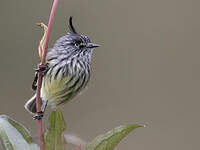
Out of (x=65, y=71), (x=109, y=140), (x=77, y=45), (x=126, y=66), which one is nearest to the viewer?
(x=109, y=140)

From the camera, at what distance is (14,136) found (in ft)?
4.86

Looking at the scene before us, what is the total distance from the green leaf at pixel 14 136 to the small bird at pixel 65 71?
606mm

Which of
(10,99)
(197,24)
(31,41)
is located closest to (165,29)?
(197,24)

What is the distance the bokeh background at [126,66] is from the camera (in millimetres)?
4938

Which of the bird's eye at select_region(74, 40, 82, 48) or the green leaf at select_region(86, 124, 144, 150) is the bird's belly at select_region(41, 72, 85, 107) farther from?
the green leaf at select_region(86, 124, 144, 150)

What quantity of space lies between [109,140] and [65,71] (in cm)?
114

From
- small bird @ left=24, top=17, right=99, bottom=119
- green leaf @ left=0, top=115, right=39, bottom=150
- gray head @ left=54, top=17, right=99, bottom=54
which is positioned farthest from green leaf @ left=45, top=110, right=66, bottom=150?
gray head @ left=54, top=17, right=99, bottom=54

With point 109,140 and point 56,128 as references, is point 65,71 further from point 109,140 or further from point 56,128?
point 109,140

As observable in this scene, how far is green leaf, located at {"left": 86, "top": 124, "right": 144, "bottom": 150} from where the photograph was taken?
1443 mm

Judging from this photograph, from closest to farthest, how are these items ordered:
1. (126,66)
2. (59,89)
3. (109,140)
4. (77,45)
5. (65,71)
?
(109,140), (59,89), (65,71), (77,45), (126,66)

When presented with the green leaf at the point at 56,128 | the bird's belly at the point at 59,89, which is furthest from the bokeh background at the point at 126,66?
the green leaf at the point at 56,128

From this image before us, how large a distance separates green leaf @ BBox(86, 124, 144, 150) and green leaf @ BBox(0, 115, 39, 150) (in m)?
0.17

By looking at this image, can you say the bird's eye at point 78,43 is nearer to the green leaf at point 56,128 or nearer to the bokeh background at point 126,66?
the green leaf at point 56,128

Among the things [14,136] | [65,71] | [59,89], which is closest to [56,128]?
[14,136]
